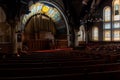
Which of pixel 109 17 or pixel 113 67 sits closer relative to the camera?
pixel 113 67

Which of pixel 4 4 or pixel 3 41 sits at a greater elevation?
pixel 4 4

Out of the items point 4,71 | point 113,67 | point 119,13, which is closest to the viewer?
point 4,71

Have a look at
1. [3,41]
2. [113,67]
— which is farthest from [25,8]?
[113,67]

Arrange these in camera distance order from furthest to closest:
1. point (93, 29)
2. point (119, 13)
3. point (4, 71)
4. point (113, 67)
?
point (93, 29)
point (119, 13)
point (113, 67)
point (4, 71)

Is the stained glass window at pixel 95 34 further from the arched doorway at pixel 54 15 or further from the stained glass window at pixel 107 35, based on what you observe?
the arched doorway at pixel 54 15

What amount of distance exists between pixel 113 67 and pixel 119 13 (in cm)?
2446

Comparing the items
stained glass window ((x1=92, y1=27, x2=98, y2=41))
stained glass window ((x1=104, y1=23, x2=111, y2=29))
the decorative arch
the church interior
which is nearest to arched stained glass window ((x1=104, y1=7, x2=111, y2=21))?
the church interior

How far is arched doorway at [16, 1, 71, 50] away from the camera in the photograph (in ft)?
73.6

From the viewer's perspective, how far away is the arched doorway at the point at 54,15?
22.4 meters

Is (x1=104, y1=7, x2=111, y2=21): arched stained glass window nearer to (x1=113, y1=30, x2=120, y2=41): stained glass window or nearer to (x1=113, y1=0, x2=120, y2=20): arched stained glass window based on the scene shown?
(x1=113, y1=0, x2=120, y2=20): arched stained glass window

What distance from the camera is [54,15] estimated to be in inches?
941

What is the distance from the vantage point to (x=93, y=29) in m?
30.2

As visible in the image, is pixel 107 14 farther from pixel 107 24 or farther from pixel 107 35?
pixel 107 35

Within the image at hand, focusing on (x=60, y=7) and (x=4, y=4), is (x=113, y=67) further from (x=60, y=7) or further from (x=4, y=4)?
(x=60, y=7)
